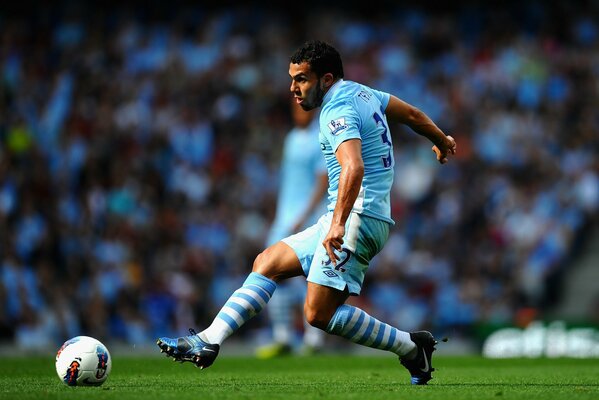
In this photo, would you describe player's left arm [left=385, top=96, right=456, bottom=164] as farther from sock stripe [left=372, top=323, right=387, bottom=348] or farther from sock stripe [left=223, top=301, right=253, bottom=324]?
sock stripe [left=223, top=301, right=253, bottom=324]

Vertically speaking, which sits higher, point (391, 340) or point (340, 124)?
point (340, 124)

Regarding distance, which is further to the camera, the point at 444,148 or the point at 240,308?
the point at 444,148

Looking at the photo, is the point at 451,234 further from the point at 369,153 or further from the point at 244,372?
the point at 369,153

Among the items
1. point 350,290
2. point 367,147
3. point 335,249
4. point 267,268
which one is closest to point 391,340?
point 350,290

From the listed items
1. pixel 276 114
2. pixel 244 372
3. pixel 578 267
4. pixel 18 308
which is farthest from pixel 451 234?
pixel 244 372

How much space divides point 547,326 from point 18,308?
725 cm

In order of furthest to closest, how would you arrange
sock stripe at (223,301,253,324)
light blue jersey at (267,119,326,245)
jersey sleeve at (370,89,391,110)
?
1. light blue jersey at (267,119,326,245)
2. jersey sleeve at (370,89,391,110)
3. sock stripe at (223,301,253,324)

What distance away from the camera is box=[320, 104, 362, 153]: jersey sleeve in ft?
21.4

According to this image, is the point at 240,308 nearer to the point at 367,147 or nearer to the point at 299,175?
the point at 367,147

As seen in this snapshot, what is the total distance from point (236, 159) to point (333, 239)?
12059mm

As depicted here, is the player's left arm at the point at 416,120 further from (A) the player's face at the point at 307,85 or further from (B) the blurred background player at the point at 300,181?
(B) the blurred background player at the point at 300,181

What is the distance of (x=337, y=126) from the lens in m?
6.56

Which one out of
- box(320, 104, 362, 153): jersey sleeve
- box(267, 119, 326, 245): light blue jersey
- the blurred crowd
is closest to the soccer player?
box(320, 104, 362, 153): jersey sleeve

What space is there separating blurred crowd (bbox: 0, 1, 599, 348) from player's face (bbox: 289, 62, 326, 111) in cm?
867
